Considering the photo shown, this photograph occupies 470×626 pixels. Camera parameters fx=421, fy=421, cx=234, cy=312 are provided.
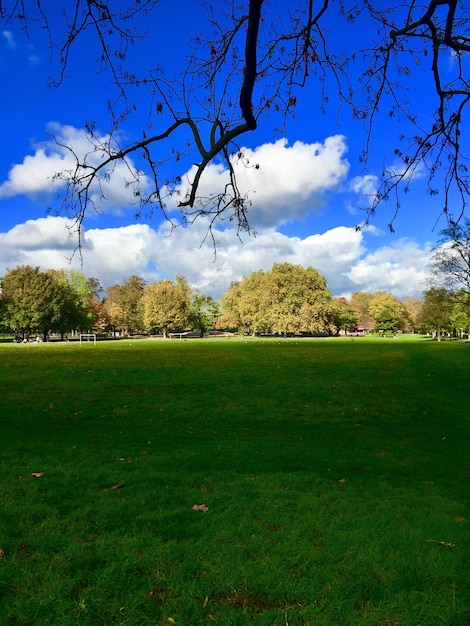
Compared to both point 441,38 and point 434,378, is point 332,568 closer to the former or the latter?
point 441,38

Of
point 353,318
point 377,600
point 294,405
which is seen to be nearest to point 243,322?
point 353,318

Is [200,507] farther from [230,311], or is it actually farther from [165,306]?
[230,311]

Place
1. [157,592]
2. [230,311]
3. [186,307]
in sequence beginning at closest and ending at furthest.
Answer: [157,592] < [186,307] < [230,311]

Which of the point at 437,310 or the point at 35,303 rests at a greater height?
the point at 35,303

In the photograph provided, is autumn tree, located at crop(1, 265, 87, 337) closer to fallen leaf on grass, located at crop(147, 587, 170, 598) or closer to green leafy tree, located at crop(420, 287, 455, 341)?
green leafy tree, located at crop(420, 287, 455, 341)

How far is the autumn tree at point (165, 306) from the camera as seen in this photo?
7919 cm

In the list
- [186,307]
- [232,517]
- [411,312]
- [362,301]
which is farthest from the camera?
[362,301]

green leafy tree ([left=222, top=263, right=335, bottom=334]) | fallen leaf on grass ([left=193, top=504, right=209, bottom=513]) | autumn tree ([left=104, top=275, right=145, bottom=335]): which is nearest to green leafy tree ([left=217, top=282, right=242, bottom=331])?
green leafy tree ([left=222, top=263, right=335, bottom=334])

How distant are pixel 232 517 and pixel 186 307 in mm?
77579

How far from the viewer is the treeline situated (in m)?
63.8

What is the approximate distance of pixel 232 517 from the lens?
5.14 m

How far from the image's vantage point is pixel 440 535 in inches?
185

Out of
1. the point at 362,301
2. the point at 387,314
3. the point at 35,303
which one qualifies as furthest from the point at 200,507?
the point at 362,301

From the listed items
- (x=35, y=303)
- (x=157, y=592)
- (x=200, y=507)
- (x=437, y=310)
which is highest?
(x=35, y=303)
